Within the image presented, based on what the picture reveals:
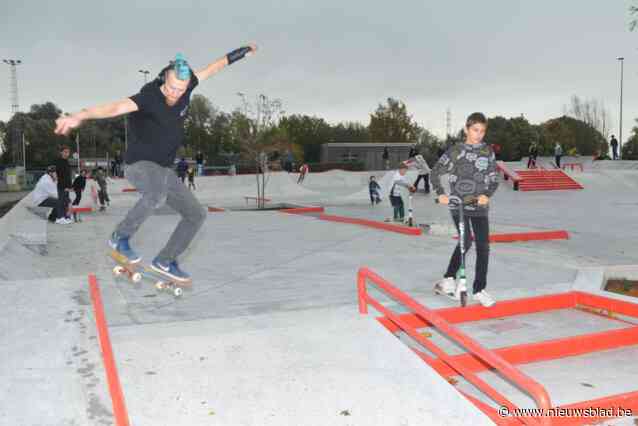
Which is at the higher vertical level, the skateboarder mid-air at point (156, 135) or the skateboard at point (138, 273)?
the skateboarder mid-air at point (156, 135)

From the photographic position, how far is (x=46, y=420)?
2.87m

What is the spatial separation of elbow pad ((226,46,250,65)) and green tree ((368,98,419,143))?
70.4 m

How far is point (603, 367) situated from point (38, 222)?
11.0 meters

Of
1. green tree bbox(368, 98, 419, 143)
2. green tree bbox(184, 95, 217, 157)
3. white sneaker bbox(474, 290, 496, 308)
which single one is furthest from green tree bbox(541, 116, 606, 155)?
white sneaker bbox(474, 290, 496, 308)

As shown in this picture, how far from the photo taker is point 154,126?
4.35m

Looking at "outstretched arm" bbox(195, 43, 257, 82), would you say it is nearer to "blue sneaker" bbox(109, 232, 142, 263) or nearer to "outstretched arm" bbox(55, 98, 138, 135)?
"outstretched arm" bbox(55, 98, 138, 135)

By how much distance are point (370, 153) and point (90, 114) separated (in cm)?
5560

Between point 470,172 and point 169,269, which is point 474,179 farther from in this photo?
point 169,269

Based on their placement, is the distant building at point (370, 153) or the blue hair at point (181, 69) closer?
the blue hair at point (181, 69)

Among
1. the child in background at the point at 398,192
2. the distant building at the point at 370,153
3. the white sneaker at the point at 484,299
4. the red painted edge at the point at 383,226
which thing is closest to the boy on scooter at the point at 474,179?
the white sneaker at the point at 484,299

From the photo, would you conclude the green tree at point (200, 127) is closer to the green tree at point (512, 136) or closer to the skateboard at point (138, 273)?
the green tree at point (512, 136)

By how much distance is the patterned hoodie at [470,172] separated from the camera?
17.2 feet

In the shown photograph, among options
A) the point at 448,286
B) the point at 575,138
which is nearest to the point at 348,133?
the point at 575,138

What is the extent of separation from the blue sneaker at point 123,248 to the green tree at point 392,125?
233ft
